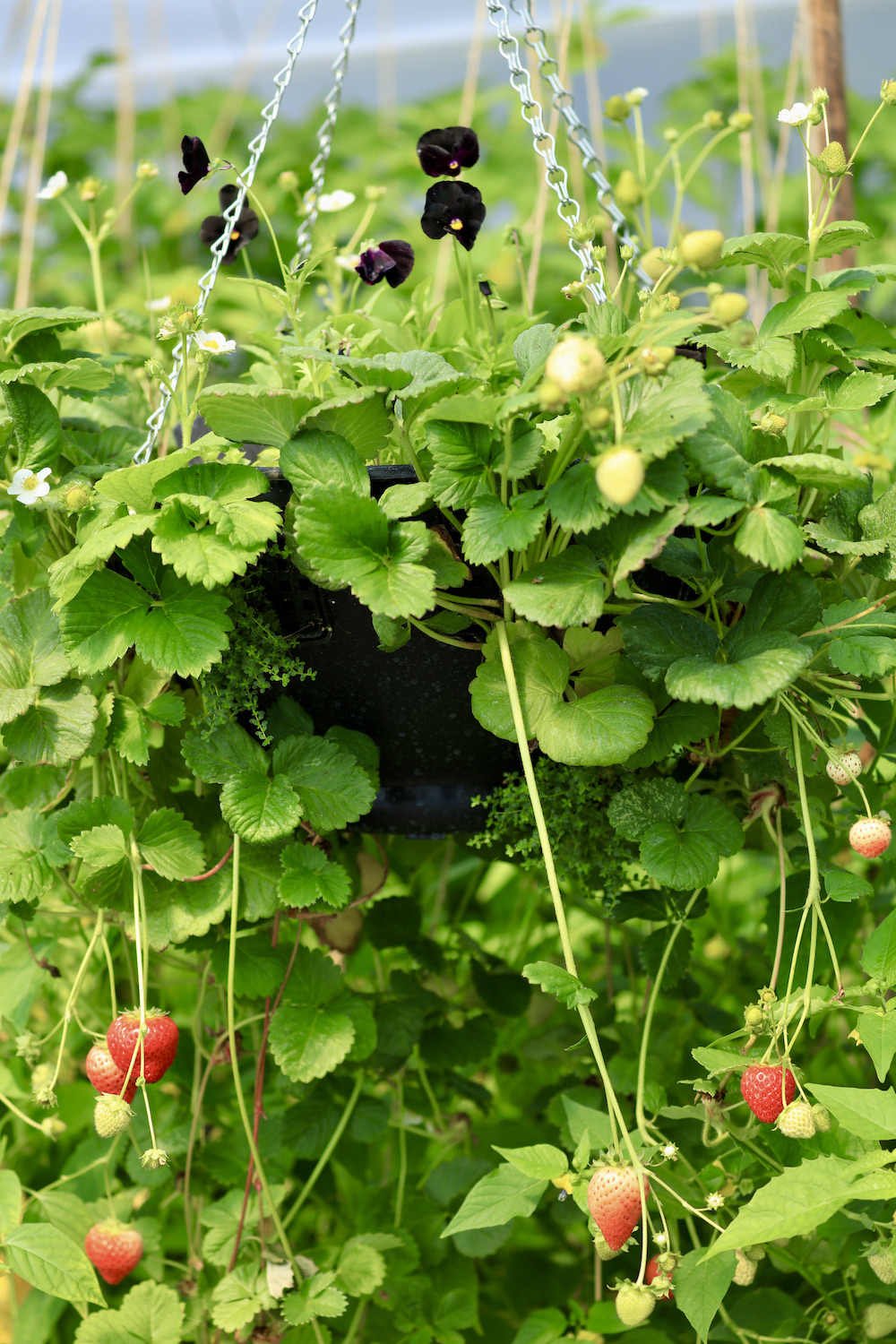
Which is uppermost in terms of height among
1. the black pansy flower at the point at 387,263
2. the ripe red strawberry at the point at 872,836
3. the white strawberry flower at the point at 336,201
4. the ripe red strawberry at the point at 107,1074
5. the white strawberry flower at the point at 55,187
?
the white strawberry flower at the point at 55,187

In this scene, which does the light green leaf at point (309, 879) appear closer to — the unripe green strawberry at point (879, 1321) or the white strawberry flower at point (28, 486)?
the white strawberry flower at point (28, 486)

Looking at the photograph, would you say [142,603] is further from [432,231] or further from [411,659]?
[432,231]

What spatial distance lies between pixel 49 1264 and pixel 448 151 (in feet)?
2.47

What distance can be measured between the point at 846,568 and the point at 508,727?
0.23 meters

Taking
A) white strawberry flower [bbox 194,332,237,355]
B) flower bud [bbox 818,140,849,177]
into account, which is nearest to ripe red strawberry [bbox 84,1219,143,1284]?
white strawberry flower [bbox 194,332,237,355]

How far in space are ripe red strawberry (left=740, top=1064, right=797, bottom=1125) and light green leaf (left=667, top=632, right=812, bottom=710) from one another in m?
0.18

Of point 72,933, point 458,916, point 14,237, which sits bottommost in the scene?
point 458,916

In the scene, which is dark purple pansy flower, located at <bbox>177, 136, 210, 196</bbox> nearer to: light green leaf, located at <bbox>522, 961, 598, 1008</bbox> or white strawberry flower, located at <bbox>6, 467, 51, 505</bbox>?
white strawberry flower, located at <bbox>6, 467, 51, 505</bbox>

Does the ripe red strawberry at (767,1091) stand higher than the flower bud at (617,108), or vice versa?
the flower bud at (617,108)

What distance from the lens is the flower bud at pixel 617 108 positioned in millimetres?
836

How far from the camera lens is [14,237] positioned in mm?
2312

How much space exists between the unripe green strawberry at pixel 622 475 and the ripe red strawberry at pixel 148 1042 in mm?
374

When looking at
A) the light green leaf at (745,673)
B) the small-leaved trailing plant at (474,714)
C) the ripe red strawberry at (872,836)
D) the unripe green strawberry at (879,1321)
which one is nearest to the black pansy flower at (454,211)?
the small-leaved trailing plant at (474,714)

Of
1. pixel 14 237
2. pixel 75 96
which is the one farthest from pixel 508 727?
pixel 75 96
